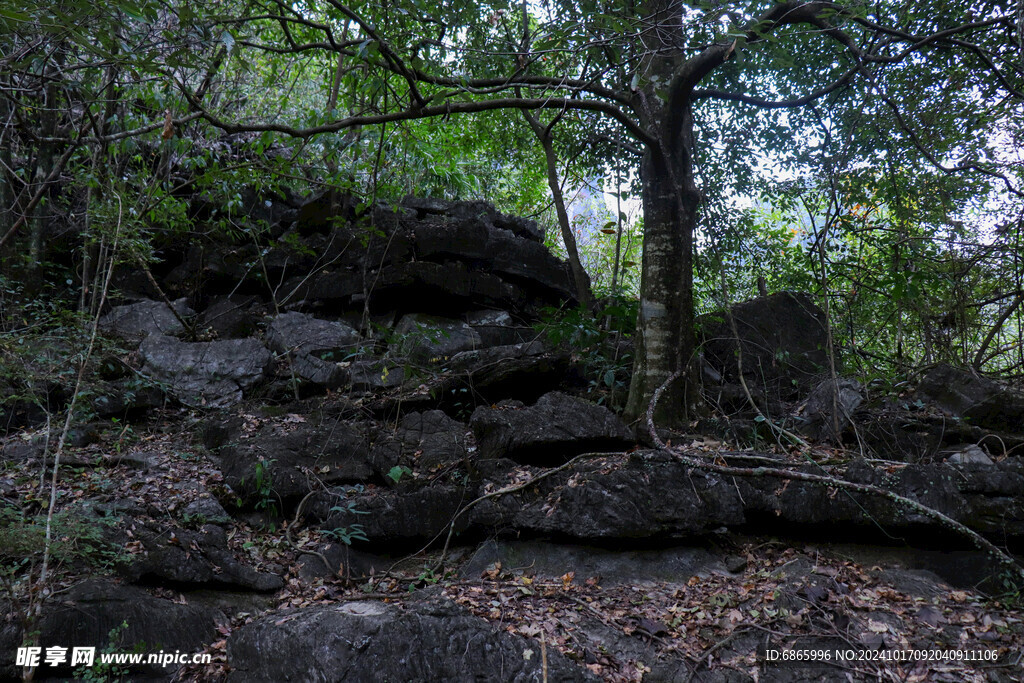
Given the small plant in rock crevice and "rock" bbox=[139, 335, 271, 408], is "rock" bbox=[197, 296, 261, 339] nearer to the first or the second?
"rock" bbox=[139, 335, 271, 408]

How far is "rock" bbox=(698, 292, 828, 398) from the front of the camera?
8641 millimetres

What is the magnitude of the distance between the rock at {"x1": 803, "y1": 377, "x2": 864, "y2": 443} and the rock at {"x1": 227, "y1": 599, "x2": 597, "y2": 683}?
429cm

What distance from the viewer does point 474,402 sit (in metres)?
8.14

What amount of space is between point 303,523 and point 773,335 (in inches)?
269

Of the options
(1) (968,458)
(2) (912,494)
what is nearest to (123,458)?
(2) (912,494)

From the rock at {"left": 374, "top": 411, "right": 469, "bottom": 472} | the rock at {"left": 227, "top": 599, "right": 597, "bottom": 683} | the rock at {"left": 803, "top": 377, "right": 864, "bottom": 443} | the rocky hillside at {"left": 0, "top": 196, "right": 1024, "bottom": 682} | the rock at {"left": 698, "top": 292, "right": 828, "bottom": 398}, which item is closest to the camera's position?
the rock at {"left": 227, "top": 599, "right": 597, "bottom": 683}

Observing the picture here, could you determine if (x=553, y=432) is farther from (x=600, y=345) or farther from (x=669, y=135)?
(x=669, y=135)

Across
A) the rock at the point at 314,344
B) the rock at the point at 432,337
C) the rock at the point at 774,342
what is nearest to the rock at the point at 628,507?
the rock at the point at 774,342

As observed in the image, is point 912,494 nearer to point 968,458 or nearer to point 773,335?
point 968,458

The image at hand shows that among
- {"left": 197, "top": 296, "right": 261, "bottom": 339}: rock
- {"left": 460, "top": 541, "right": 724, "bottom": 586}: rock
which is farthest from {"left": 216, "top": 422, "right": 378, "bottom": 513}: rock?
{"left": 197, "top": 296, "right": 261, "bottom": 339}: rock

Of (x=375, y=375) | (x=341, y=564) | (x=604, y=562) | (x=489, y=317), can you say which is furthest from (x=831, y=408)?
(x=375, y=375)

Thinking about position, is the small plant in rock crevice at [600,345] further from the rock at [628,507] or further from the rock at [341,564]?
the rock at [341,564]

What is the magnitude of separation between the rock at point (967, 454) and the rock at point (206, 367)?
28.8ft

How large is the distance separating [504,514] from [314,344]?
5290 millimetres
